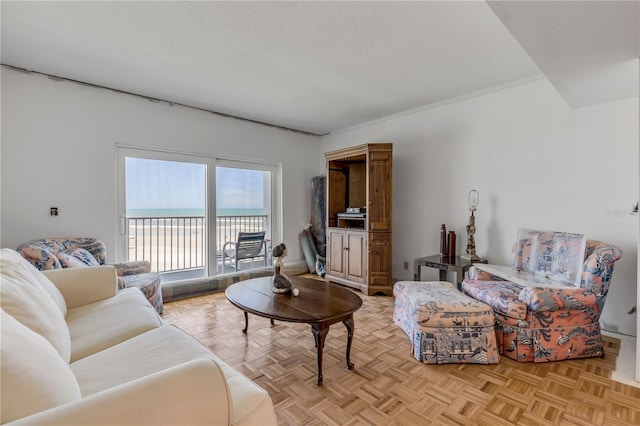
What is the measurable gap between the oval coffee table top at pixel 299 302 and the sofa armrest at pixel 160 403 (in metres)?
0.94

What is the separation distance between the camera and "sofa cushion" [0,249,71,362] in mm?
1114

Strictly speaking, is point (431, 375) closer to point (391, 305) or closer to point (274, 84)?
point (391, 305)

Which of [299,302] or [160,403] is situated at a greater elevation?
[160,403]

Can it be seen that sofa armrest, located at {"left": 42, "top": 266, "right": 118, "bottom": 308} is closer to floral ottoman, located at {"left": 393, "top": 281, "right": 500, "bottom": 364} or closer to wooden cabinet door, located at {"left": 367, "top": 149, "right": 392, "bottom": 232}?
floral ottoman, located at {"left": 393, "top": 281, "right": 500, "bottom": 364}

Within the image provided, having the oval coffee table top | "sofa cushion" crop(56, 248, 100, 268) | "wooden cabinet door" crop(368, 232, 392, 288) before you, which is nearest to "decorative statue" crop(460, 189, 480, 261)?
"wooden cabinet door" crop(368, 232, 392, 288)

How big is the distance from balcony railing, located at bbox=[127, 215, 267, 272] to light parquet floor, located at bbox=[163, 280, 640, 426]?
170 cm

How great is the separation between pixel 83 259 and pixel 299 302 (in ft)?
7.10

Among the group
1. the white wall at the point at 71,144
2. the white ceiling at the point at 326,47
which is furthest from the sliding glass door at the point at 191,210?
the white ceiling at the point at 326,47

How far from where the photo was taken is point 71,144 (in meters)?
3.07

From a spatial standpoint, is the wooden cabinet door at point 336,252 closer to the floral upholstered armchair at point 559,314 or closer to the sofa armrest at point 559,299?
the floral upholstered armchair at point 559,314

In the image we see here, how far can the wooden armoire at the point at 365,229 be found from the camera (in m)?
3.82

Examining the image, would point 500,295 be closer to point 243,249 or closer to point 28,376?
point 28,376

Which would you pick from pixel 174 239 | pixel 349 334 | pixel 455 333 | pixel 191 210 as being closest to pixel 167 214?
pixel 191 210

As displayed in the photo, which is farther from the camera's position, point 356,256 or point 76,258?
point 356,256
